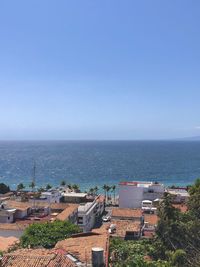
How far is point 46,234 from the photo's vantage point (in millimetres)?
25500

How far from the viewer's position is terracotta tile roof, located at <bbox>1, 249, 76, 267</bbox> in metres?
14.5

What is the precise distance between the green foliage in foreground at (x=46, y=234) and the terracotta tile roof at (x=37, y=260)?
342 inches

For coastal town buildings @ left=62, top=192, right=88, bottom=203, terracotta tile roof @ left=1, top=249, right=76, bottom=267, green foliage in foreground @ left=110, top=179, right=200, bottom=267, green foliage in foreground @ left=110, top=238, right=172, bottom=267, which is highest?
terracotta tile roof @ left=1, top=249, right=76, bottom=267

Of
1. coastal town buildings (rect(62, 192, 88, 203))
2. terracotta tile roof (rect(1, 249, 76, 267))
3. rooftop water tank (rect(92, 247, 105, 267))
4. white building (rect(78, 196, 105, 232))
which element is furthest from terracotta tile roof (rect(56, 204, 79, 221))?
rooftop water tank (rect(92, 247, 105, 267))

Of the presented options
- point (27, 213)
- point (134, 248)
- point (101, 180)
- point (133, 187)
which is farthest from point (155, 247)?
point (101, 180)

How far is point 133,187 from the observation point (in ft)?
211

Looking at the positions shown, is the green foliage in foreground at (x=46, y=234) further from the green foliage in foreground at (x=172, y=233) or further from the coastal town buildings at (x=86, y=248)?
the coastal town buildings at (x=86, y=248)

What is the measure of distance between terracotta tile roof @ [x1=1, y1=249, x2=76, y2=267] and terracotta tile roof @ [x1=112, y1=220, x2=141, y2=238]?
2579 centimetres

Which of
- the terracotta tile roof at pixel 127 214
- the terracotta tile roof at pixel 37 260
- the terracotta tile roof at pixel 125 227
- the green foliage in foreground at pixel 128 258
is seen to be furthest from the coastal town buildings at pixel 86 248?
the terracotta tile roof at pixel 127 214

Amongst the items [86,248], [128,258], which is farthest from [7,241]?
[128,258]

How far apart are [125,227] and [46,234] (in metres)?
19.5

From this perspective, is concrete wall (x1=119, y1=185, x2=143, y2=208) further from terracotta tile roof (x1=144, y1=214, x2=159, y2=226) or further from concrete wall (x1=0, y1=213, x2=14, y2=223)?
concrete wall (x1=0, y1=213, x2=14, y2=223)

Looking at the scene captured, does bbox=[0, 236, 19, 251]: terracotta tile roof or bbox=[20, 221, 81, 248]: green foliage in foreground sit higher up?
bbox=[20, 221, 81, 248]: green foliage in foreground

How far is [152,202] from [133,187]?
15.6ft
